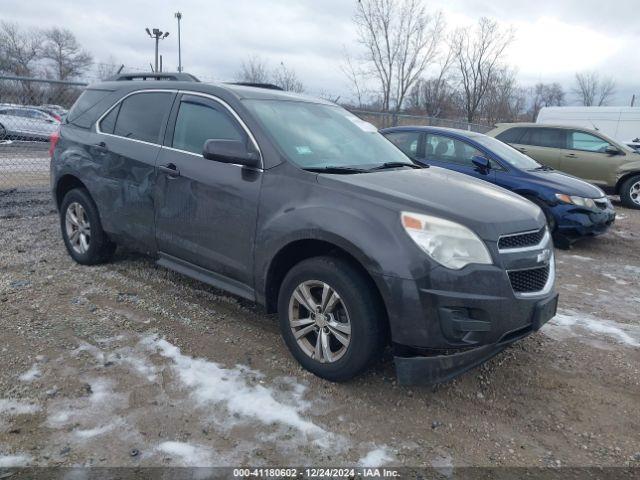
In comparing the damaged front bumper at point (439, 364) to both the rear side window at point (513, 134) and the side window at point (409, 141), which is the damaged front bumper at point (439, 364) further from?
the rear side window at point (513, 134)

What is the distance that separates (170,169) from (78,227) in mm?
1703

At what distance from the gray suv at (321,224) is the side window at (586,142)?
8.57m

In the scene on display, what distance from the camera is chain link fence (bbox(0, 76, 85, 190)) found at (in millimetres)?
8445

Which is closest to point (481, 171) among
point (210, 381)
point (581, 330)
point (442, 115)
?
point (581, 330)

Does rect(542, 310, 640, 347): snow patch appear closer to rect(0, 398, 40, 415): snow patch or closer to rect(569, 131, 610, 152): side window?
rect(0, 398, 40, 415): snow patch

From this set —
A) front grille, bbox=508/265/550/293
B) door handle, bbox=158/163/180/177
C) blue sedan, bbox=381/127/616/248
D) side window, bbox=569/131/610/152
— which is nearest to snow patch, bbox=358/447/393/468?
front grille, bbox=508/265/550/293

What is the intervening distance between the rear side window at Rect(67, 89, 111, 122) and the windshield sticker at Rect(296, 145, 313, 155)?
Answer: 93.0 inches

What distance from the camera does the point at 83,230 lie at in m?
4.95

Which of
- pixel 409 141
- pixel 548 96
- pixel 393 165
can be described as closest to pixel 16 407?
pixel 393 165

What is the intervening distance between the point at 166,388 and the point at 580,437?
237 cm

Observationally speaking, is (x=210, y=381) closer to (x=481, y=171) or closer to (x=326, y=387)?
(x=326, y=387)

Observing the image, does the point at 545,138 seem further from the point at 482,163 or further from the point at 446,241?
the point at 446,241

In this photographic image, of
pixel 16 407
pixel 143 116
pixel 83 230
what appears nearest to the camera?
pixel 16 407

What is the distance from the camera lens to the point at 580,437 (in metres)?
2.80
